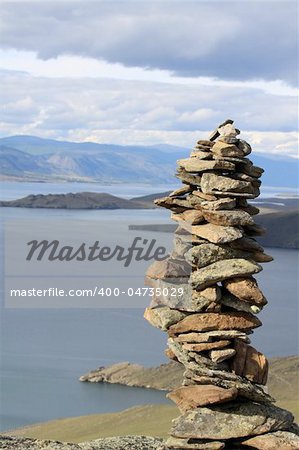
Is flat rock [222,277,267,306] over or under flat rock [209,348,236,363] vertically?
over

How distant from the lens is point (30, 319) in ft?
193

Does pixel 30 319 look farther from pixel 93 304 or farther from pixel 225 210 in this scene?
pixel 225 210

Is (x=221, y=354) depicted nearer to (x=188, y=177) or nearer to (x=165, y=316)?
(x=165, y=316)

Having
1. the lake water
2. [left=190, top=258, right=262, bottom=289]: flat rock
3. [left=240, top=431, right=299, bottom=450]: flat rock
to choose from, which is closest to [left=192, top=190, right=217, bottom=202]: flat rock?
[left=190, top=258, right=262, bottom=289]: flat rock

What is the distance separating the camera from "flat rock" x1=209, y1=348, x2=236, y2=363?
13.1m

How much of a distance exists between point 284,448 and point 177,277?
3038mm

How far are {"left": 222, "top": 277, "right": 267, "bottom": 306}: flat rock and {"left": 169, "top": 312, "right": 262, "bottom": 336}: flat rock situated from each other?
30cm

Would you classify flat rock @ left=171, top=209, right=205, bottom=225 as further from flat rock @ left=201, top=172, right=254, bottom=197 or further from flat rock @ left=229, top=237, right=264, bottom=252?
flat rock @ left=229, top=237, right=264, bottom=252

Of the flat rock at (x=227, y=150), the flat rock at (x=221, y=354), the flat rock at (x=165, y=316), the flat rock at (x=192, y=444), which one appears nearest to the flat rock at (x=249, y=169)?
the flat rock at (x=227, y=150)

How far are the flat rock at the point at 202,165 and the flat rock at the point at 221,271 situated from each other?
1416mm

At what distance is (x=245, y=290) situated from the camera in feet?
43.5

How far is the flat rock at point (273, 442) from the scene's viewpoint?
13.1 metres

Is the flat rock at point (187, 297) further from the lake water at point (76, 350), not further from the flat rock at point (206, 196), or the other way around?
the lake water at point (76, 350)

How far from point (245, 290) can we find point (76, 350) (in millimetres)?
37573
